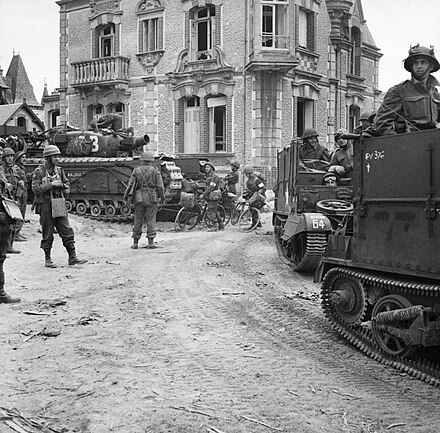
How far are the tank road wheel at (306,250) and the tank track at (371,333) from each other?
114 inches

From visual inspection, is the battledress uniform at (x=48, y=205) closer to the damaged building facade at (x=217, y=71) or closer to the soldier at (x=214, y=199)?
the soldier at (x=214, y=199)

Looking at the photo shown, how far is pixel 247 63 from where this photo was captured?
2250cm

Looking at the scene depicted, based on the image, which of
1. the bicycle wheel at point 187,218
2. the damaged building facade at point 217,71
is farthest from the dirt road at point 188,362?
the damaged building facade at point 217,71

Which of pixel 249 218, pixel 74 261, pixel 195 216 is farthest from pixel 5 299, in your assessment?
pixel 249 218

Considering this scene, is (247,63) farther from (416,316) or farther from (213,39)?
(416,316)

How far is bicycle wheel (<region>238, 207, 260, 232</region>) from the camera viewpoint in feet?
57.7

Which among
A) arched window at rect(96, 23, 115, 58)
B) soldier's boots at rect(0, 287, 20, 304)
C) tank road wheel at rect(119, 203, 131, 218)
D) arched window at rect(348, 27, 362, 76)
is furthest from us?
arched window at rect(348, 27, 362, 76)

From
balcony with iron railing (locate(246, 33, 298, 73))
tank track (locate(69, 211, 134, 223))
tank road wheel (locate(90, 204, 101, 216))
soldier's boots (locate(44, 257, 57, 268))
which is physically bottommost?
soldier's boots (locate(44, 257, 57, 268))

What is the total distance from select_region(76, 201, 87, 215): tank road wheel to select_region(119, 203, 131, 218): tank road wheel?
150cm

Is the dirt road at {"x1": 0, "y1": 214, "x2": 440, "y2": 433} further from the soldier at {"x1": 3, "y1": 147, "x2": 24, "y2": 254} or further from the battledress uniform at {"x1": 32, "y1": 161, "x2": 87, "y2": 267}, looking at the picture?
the soldier at {"x1": 3, "y1": 147, "x2": 24, "y2": 254}

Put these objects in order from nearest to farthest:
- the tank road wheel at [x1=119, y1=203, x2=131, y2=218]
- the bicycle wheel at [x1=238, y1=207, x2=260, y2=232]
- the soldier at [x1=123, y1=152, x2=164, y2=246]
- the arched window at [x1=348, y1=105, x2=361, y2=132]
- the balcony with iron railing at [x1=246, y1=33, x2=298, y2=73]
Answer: the soldier at [x1=123, y1=152, x2=164, y2=246], the bicycle wheel at [x1=238, y1=207, x2=260, y2=232], the tank road wheel at [x1=119, y1=203, x2=131, y2=218], the balcony with iron railing at [x1=246, y1=33, x2=298, y2=73], the arched window at [x1=348, y1=105, x2=361, y2=132]

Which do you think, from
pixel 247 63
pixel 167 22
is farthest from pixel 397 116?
pixel 167 22

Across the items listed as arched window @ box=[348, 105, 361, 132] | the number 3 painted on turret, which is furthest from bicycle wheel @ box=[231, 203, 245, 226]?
arched window @ box=[348, 105, 361, 132]

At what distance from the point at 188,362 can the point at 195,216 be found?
1304 cm
